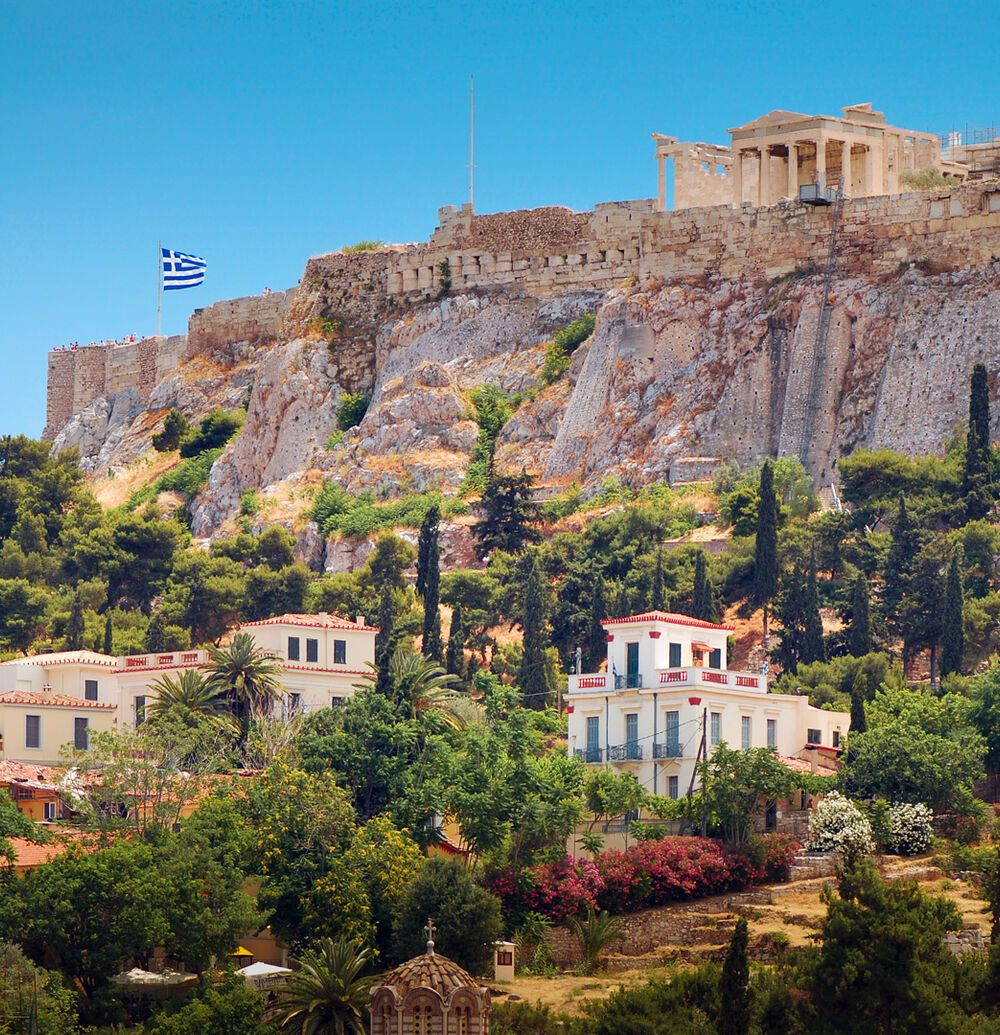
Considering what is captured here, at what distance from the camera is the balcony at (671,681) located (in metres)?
82.1

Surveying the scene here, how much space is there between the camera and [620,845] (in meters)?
79.4

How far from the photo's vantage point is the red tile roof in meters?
86.2

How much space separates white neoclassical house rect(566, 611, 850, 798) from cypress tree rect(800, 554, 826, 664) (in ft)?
23.7

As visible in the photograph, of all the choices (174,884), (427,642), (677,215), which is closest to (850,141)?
(677,215)

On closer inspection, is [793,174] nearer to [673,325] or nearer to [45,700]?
[673,325]

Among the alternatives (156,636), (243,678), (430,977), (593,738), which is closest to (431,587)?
(156,636)

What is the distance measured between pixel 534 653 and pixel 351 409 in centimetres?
3086

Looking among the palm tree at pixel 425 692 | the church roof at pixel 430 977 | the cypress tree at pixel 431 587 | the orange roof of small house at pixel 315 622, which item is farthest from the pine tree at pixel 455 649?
the church roof at pixel 430 977

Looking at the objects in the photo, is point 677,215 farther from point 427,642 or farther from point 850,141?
point 427,642

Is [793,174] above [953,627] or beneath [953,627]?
above

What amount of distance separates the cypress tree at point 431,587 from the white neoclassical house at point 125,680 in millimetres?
3461

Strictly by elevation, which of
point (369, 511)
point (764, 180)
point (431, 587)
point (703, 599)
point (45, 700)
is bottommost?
point (45, 700)

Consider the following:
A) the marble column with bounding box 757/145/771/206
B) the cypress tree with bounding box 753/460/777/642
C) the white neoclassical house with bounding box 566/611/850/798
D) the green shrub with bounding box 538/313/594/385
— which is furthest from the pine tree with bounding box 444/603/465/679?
the marble column with bounding box 757/145/771/206

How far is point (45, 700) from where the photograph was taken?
8675 cm
